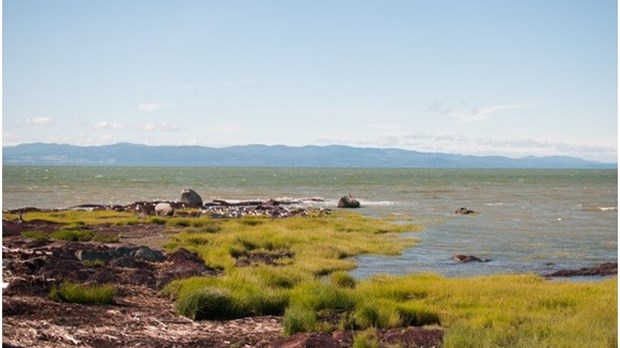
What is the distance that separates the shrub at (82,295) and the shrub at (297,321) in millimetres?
4912

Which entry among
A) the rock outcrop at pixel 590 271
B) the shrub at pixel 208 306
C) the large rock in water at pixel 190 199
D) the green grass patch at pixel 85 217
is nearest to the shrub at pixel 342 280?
the shrub at pixel 208 306

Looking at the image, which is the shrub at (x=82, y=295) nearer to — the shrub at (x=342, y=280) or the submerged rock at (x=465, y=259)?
the shrub at (x=342, y=280)

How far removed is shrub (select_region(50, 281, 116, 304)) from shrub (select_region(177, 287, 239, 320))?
2124 mm

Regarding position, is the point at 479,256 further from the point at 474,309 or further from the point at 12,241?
the point at 12,241

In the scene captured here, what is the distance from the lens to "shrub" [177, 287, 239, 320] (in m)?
16.1

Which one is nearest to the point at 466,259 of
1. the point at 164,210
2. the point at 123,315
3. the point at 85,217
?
the point at 123,315

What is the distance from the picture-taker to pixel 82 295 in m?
17.1

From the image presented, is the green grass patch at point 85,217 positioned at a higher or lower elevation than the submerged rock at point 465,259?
lower

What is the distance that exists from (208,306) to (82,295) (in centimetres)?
329

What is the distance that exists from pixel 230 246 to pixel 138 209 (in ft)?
108

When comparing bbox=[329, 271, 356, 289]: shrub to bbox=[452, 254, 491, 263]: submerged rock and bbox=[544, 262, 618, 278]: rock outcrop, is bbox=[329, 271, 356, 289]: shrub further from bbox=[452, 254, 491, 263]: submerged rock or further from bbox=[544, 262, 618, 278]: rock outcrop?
bbox=[452, 254, 491, 263]: submerged rock

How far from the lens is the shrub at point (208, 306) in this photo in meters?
16.1

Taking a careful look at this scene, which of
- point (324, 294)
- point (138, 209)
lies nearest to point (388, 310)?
point (324, 294)

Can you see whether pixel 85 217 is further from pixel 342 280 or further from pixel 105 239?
pixel 342 280
